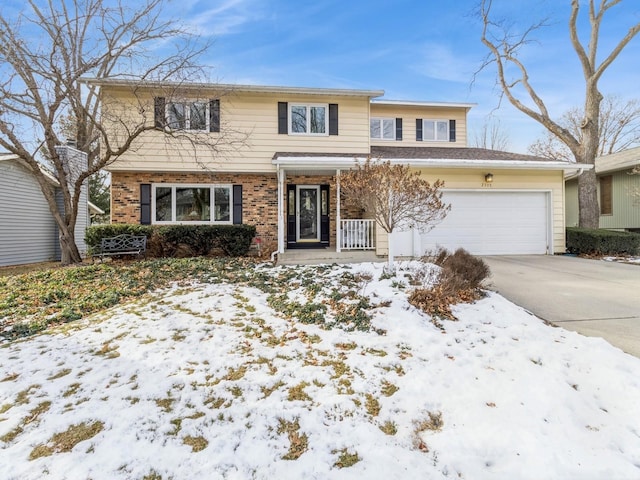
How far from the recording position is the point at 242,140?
10680 mm

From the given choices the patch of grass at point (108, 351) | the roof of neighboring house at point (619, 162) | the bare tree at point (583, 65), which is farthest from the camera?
the roof of neighboring house at point (619, 162)

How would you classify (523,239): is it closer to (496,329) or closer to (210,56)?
(496,329)

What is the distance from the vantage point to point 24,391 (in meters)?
2.90

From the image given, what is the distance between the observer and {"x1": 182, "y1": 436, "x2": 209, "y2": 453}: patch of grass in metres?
2.23

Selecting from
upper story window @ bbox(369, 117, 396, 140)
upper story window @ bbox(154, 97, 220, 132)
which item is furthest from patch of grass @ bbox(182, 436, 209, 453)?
upper story window @ bbox(369, 117, 396, 140)

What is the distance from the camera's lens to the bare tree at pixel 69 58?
8.23 m

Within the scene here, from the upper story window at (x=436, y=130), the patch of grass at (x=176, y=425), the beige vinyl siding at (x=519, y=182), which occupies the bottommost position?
the patch of grass at (x=176, y=425)

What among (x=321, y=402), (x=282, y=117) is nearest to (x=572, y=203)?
(x=282, y=117)

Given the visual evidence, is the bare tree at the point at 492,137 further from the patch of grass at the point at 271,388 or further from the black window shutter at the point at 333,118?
the patch of grass at the point at 271,388

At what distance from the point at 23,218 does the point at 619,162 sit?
25294mm

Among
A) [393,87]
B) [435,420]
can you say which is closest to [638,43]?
[393,87]

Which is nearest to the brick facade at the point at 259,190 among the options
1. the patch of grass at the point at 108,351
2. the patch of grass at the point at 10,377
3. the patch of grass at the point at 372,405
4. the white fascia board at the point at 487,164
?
the white fascia board at the point at 487,164

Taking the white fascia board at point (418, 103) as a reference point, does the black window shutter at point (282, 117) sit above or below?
below

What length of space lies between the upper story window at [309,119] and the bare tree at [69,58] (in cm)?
328
